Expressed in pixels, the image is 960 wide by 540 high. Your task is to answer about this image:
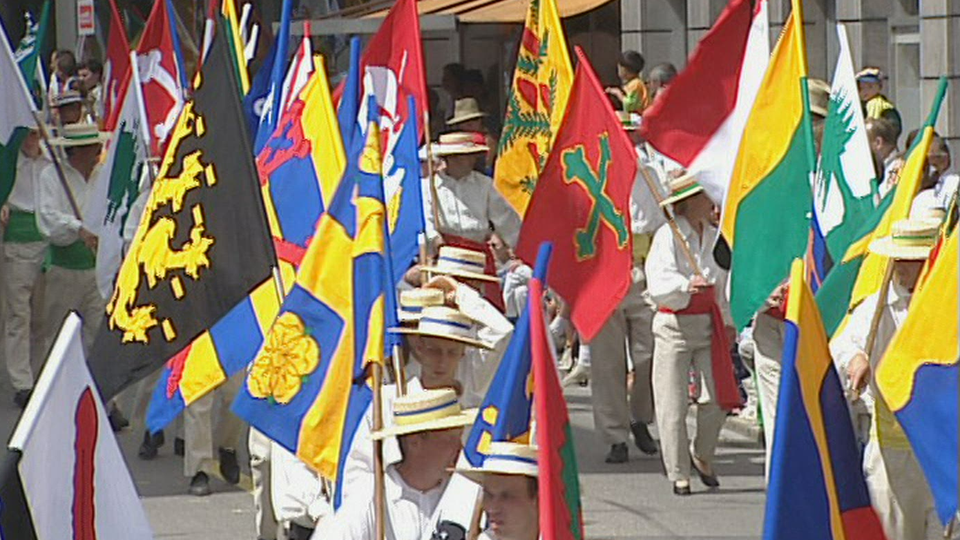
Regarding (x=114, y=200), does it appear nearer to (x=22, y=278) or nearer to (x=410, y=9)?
(x=410, y=9)

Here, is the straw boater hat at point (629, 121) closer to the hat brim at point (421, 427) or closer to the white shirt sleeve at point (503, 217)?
the white shirt sleeve at point (503, 217)

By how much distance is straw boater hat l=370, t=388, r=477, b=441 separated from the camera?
25.1 ft

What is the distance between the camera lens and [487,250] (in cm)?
1456

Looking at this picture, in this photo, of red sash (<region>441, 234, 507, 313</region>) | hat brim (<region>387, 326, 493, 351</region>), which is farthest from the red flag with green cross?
hat brim (<region>387, 326, 493, 351</region>)

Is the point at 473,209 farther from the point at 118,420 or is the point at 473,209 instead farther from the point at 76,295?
the point at 76,295

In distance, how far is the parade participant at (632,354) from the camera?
47.9 ft

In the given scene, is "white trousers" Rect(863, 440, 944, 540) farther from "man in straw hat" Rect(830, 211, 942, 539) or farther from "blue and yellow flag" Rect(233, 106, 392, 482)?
"blue and yellow flag" Rect(233, 106, 392, 482)

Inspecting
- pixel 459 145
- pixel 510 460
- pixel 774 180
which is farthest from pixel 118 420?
pixel 510 460

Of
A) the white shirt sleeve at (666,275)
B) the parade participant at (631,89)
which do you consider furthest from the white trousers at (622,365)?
the parade participant at (631,89)

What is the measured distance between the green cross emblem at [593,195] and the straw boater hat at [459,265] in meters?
1.24

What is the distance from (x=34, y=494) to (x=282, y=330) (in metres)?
3.05

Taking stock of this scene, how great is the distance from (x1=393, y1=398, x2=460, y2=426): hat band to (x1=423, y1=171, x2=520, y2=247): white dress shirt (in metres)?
6.59

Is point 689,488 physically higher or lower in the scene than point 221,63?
lower

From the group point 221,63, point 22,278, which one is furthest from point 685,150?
point 22,278
